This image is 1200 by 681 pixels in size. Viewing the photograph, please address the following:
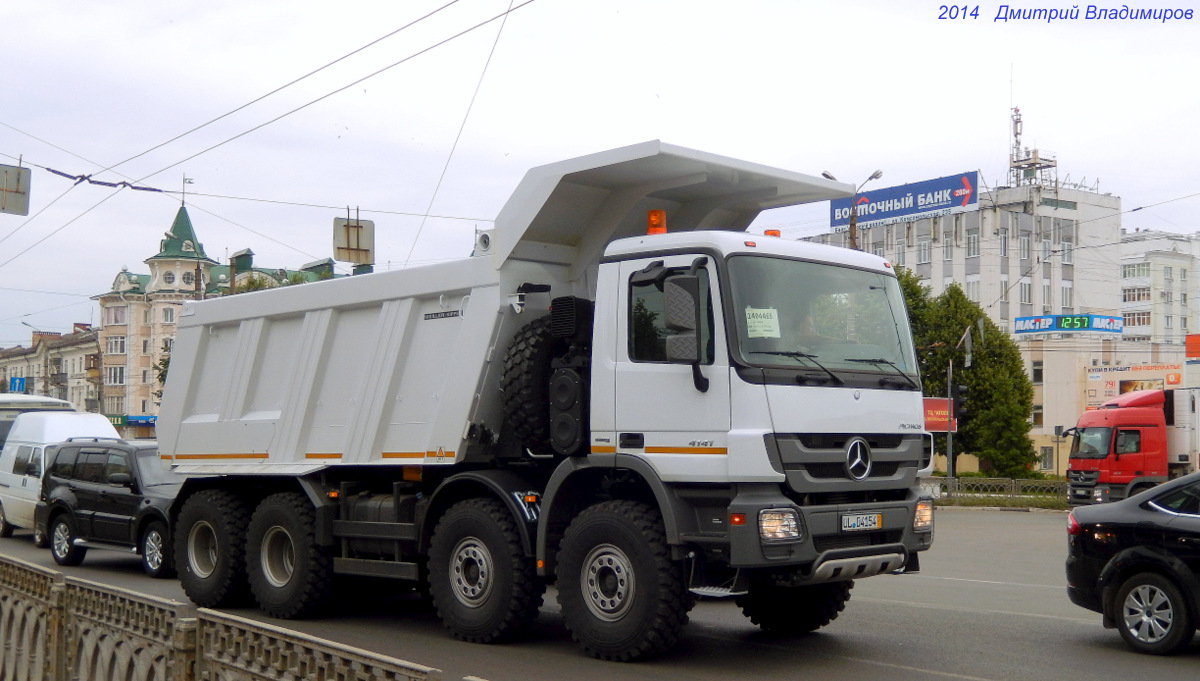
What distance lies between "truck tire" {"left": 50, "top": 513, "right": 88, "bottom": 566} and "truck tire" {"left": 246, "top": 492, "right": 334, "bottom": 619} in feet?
22.0

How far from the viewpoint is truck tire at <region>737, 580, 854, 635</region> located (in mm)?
9578

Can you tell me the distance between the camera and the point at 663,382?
818cm

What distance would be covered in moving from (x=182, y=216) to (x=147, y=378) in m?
14.1

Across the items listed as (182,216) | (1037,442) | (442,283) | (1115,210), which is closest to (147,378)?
(182,216)

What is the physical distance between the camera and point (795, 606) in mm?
9734

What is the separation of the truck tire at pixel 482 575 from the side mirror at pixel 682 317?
6.91 feet

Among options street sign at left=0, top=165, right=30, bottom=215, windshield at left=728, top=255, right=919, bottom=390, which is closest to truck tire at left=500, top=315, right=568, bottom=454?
windshield at left=728, top=255, right=919, bottom=390

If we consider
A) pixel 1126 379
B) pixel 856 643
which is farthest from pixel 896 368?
pixel 1126 379

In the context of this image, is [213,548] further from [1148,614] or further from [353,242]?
[353,242]

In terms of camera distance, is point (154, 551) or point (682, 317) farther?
point (154, 551)

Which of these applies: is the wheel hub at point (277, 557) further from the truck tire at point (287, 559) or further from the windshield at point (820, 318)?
the windshield at point (820, 318)

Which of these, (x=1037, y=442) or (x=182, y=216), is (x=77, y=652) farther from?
(x=182, y=216)

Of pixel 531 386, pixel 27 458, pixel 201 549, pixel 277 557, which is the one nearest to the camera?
pixel 531 386

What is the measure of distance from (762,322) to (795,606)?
2.96m
